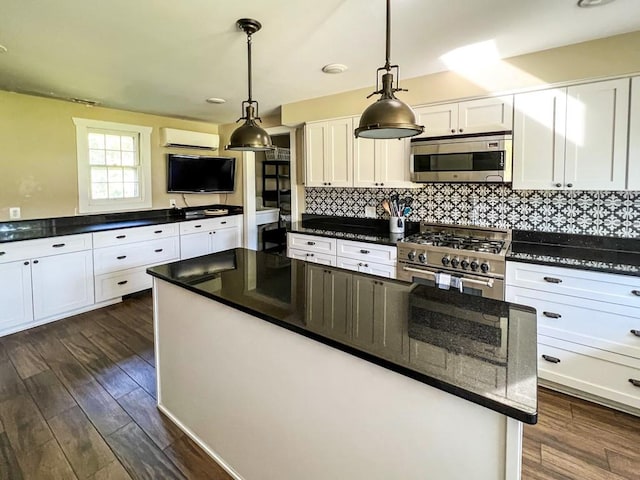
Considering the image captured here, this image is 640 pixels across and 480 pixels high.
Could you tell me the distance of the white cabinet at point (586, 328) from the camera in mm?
2172

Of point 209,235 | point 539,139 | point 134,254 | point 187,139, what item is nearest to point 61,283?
point 134,254

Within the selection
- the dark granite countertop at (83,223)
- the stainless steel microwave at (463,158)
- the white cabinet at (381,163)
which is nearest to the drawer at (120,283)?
the dark granite countertop at (83,223)

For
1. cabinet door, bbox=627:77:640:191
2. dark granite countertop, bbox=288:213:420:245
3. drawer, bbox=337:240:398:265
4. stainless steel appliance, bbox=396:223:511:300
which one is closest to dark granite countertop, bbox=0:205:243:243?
dark granite countertop, bbox=288:213:420:245

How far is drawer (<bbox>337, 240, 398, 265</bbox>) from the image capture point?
3193 mm

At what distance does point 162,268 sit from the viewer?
219 centimetres

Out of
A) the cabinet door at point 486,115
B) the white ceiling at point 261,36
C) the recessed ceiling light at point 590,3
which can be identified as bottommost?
the cabinet door at point 486,115

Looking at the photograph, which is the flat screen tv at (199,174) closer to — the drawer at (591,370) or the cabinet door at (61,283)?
the cabinet door at (61,283)

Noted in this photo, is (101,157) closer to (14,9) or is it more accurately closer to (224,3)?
(14,9)

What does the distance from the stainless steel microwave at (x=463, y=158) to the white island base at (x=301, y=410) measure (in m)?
2.24

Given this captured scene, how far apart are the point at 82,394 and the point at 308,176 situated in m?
2.88

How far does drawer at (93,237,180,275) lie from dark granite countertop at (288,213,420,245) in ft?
5.55

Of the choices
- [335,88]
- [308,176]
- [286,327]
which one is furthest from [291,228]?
[286,327]

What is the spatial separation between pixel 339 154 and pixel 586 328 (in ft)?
8.59

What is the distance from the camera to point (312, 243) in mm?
3826
